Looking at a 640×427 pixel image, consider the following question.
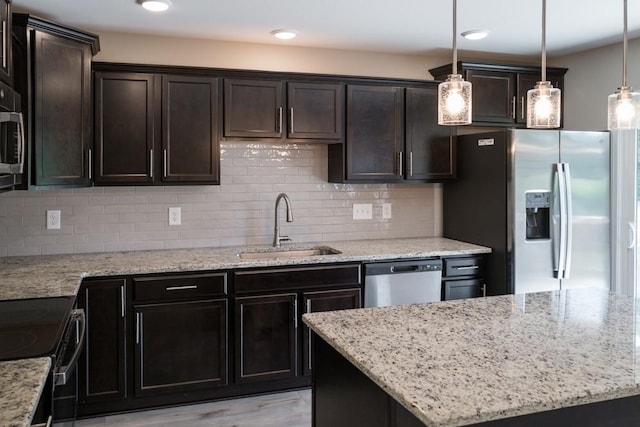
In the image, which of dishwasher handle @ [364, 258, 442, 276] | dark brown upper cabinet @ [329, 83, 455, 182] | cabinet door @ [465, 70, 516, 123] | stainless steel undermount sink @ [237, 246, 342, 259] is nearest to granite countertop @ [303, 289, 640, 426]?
dishwasher handle @ [364, 258, 442, 276]

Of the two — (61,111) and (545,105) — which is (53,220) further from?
(545,105)

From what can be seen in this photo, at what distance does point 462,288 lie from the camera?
4.09m

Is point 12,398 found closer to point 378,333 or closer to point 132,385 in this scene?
→ point 378,333

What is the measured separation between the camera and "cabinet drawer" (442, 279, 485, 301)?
404 cm

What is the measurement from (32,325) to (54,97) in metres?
1.57

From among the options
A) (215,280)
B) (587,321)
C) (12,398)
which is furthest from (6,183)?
(587,321)

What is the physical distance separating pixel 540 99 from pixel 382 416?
53.1 inches

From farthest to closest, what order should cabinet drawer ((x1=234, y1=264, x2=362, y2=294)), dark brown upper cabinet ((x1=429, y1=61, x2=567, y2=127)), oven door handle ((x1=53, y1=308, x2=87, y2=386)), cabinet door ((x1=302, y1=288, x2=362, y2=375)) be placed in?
dark brown upper cabinet ((x1=429, y1=61, x2=567, y2=127)) < cabinet door ((x1=302, y1=288, x2=362, y2=375)) < cabinet drawer ((x1=234, y1=264, x2=362, y2=294)) < oven door handle ((x1=53, y1=308, x2=87, y2=386))

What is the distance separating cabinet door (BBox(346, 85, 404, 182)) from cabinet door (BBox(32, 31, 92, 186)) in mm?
1770

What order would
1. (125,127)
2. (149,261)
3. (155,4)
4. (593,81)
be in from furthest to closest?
(593,81)
(125,127)
(149,261)
(155,4)

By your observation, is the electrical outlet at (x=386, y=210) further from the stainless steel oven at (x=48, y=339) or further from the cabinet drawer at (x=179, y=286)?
the stainless steel oven at (x=48, y=339)

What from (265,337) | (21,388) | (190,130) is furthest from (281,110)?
(21,388)

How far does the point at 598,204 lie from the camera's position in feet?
13.5

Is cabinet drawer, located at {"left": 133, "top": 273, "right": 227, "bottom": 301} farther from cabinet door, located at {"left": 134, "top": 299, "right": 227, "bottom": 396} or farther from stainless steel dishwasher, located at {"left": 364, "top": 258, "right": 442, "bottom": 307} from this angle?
stainless steel dishwasher, located at {"left": 364, "top": 258, "right": 442, "bottom": 307}
